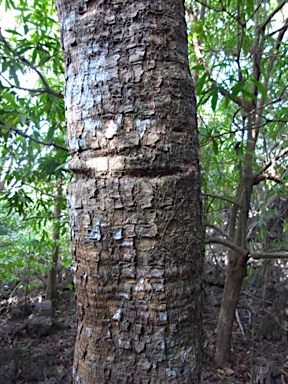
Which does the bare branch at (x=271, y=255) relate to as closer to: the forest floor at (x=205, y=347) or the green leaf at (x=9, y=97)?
the forest floor at (x=205, y=347)

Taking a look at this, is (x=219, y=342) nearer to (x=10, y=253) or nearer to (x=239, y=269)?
(x=239, y=269)

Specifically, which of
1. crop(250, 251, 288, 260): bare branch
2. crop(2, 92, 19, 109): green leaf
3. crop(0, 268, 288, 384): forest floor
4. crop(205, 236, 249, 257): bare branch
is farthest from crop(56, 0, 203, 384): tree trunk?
crop(0, 268, 288, 384): forest floor

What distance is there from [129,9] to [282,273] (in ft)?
16.4

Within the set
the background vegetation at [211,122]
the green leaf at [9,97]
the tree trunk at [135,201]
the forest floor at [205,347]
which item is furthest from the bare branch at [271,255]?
the green leaf at [9,97]

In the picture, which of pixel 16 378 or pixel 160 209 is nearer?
Answer: pixel 160 209

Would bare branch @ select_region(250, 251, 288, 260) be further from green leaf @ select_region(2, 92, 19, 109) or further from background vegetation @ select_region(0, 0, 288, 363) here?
green leaf @ select_region(2, 92, 19, 109)

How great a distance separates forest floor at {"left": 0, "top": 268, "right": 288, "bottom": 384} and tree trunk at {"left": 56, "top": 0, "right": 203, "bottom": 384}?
267 cm

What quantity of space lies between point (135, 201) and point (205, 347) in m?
3.53

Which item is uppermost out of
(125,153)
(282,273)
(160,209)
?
(125,153)

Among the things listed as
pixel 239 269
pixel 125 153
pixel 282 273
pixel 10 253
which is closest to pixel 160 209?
pixel 125 153

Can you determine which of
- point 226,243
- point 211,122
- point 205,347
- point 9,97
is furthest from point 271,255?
point 9,97

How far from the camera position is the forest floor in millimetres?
3078

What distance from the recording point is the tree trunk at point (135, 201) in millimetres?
701

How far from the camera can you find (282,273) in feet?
16.2
